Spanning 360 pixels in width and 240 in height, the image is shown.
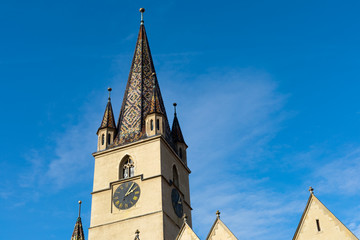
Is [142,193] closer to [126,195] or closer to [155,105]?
[126,195]

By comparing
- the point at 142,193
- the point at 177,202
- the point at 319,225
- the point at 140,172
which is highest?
the point at 140,172

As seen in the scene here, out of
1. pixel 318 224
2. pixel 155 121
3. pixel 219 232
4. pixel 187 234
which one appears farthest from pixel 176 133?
pixel 318 224

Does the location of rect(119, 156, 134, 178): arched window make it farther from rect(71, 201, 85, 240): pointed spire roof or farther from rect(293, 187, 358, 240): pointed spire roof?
rect(293, 187, 358, 240): pointed spire roof

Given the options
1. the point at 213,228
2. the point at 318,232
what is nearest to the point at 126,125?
the point at 213,228

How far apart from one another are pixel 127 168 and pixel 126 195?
5.26 feet

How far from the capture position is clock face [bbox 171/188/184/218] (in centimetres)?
2453

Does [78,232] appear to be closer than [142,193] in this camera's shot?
No

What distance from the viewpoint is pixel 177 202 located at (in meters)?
25.0

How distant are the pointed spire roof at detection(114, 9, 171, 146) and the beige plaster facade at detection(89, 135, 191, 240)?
2.98 feet

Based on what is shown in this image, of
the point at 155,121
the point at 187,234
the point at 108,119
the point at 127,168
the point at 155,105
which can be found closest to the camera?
the point at 187,234

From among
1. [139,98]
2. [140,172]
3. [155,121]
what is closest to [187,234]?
[140,172]

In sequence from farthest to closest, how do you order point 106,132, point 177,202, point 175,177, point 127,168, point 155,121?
point 106,132
point 175,177
point 155,121
point 127,168
point 177,202

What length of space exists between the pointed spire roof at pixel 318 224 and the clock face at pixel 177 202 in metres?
8.77

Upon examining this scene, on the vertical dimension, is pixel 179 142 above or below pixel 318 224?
above
